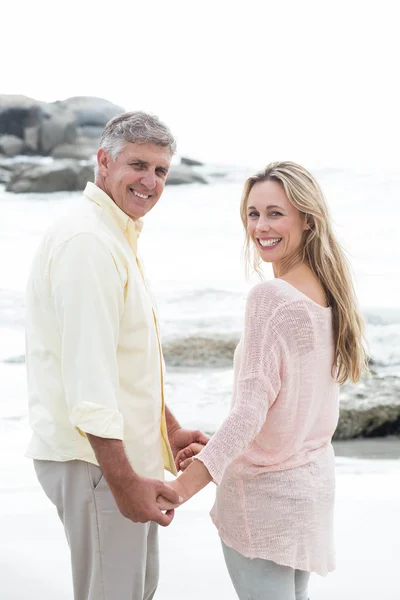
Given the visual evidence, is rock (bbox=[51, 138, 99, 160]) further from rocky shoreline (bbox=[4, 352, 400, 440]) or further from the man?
the man

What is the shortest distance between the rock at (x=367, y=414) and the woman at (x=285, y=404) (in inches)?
113

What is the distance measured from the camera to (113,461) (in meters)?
1.26

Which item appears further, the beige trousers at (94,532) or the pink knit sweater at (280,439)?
the beige trousers at (94,532)

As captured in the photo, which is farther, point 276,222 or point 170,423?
point 170,423

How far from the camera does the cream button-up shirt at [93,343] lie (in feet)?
4.15

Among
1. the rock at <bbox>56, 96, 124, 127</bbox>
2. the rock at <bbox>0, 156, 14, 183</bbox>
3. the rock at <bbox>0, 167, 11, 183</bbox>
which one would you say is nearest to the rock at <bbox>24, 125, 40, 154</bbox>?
the rock at <bbox>0, 156, 14, 183</bbox>

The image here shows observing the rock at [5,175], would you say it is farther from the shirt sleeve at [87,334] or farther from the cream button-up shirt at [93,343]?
the shirt sleeve at [87,334]

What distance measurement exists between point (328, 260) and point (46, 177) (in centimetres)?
1292

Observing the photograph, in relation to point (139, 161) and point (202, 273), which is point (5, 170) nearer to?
point (202, 273)

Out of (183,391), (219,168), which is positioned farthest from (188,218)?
(183,391)

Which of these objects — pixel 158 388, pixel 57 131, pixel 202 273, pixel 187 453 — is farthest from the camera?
pixel 57 131

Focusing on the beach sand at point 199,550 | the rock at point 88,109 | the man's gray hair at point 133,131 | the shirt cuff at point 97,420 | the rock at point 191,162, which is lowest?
the rock at point 191,162

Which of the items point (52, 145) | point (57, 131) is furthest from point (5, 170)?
point (57, 131)

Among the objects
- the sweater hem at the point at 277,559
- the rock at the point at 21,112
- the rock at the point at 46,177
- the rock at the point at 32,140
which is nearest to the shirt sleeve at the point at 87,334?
the sweater hem at the point at 277,559
